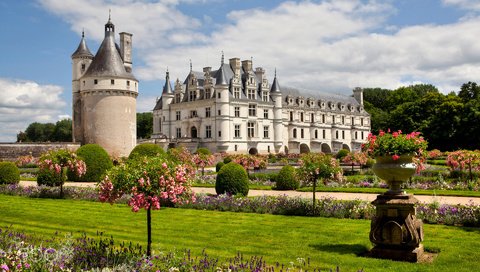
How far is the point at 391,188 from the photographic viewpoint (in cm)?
728

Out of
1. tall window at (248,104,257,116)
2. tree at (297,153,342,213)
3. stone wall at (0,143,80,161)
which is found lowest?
tree at (297,153,342,213)

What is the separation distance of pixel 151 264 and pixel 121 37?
1456 inches

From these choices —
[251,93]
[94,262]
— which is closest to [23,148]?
[251,93]

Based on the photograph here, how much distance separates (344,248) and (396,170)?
5.44 feet

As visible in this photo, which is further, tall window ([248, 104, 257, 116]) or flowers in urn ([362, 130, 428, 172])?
tall window ([248, 104, 257, 116])

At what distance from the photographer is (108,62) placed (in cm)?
3584

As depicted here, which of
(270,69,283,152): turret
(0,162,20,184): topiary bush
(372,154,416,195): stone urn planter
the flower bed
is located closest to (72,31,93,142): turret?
(0,162,20,184): topiary bush

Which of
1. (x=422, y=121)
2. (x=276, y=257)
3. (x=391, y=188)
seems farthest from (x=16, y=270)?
(x=422, y=121)

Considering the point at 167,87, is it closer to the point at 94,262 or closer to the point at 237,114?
the point at 237,114

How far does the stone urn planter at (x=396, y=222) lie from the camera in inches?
273

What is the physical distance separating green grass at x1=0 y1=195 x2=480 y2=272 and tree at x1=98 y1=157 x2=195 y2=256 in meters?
1.38

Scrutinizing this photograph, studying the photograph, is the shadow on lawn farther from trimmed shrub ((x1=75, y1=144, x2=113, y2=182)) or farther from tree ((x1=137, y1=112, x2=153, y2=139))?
tree ((x1=137, y1=112, x2=153, y2=139))

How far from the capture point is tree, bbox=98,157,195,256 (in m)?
6.46

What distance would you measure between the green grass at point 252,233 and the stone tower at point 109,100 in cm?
2283
